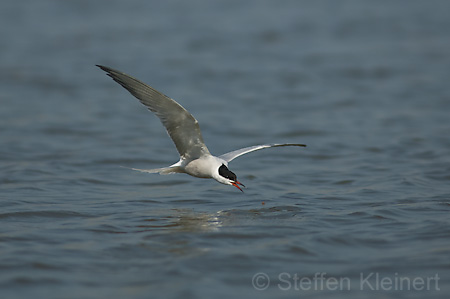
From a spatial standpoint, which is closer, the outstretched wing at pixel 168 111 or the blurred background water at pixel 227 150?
the blurred background water at pixel 227 150

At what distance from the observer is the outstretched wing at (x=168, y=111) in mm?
6270

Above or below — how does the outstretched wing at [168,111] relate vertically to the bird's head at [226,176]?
above

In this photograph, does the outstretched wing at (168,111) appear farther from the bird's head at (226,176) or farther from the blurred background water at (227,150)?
the blurred background water at (227,150)

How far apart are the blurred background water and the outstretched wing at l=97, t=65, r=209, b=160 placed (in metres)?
0.76

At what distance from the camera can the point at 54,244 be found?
5668mm

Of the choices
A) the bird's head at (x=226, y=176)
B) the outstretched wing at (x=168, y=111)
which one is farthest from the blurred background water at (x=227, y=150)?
the outstretched wing at (x=168, y=111)

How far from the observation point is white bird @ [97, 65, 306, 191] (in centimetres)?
629

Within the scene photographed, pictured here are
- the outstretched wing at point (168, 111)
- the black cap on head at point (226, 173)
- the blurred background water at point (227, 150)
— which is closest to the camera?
the blurred background water at point (227, 150)

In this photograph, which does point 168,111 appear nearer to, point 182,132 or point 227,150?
point 182,132

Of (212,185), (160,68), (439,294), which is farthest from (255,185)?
(160,68)

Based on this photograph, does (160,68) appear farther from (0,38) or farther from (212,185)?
(212,185)

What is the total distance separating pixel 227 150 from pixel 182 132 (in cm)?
319

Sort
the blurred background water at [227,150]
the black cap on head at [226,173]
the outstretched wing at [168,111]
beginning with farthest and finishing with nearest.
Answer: the black cap on head at [226,173], the outstretched wing at [168,111], the blurred background water at [227,150]

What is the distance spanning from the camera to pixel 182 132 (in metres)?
6.57
